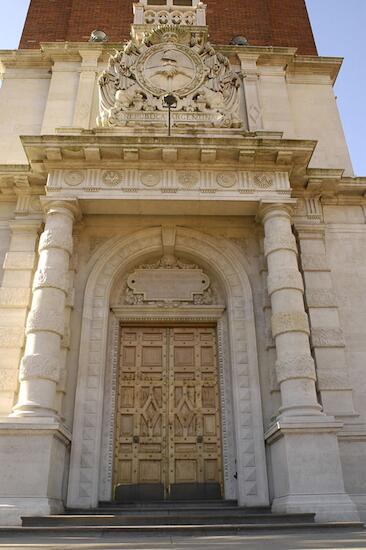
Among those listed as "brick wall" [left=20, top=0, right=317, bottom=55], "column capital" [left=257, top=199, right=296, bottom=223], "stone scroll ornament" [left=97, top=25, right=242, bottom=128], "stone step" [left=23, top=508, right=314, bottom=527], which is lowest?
"stone step" [left=23, top=508, right=314, bottom=527]

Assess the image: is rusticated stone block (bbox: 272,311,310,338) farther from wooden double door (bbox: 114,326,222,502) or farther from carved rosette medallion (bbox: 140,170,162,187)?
carved rosette medallion (bbox: 140,170,162,187)

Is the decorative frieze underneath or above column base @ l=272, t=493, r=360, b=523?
above

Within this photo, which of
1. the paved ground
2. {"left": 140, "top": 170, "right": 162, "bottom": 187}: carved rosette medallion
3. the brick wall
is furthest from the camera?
the brick wall

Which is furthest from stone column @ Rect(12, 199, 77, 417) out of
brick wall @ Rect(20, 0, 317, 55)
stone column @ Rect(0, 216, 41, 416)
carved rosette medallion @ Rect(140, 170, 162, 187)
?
brick wall @ Rect(20, 0, 317, 55)

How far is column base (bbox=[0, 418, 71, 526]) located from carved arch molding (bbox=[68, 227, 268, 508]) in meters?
1.26

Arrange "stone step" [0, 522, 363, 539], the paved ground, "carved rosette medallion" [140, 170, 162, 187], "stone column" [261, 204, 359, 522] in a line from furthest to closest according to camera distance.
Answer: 1. "carved rosette medallion" [140, 170, 162, 187]
2. "stone column" [261, 204, 359, 522]
3. "stone step" [0, 522, 363, 539]
4. the paved ground

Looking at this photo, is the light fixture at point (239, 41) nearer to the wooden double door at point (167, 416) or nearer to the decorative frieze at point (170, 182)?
the decorative frieze at point (170, 182)

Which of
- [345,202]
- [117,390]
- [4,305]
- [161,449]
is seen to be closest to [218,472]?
[161,449]

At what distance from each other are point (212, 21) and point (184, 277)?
36.6ft

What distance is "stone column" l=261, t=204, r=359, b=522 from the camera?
808 cm

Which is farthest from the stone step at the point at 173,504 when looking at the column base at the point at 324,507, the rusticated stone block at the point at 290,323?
the rusticated stone block at the point at 290,323

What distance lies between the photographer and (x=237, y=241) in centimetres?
1199

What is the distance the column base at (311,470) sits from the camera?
7914 mm

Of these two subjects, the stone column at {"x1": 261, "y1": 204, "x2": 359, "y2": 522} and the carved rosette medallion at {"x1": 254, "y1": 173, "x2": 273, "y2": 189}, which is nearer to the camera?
the stone column at {"x1": 261, "y1": 204, "x2": 359, "y2": 522}
